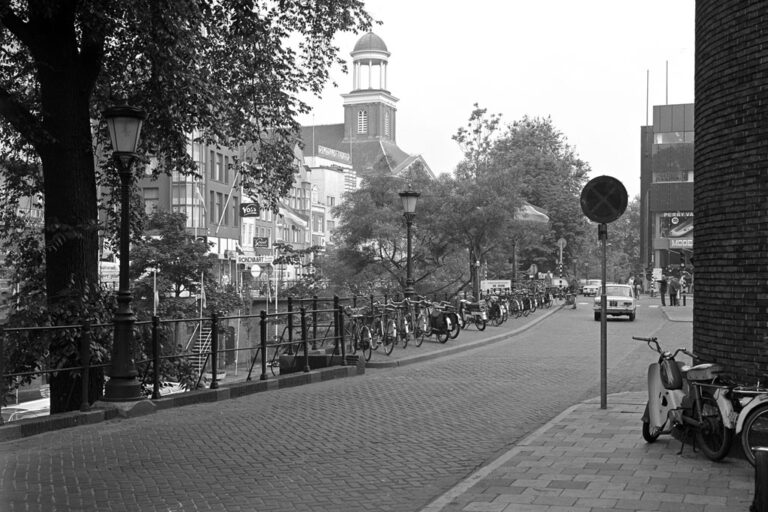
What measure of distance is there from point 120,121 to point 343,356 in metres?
7.26

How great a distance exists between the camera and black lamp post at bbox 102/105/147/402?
11.8 m

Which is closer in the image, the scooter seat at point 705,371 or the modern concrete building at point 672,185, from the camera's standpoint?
the scooter seat at point 705,371

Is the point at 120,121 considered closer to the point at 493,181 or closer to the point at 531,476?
the point at 531,476

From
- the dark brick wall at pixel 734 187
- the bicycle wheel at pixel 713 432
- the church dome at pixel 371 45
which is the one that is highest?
the church dome at pixel 371 45

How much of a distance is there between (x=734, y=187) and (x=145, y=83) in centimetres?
942

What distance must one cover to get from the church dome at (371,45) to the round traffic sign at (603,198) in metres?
136

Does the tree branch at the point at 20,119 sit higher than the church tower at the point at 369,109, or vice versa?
the church tower at the point at 369,109

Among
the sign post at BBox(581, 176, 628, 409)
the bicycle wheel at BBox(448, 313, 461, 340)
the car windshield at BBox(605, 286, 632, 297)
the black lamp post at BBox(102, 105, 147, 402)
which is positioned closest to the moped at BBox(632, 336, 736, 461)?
the sign post at BBox(581, 176, 628, 409)

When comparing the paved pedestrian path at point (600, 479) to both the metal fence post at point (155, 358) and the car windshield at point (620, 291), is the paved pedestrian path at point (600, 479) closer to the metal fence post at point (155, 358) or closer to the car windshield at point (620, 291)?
the metal fence post at point (155, 358)

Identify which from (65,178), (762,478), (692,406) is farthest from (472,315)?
(762,478)

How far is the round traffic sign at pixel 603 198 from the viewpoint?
1189 centimetres

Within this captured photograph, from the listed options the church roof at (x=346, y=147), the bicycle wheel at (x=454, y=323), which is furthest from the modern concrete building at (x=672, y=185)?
the bicycle wheel at (x=454, y=323)

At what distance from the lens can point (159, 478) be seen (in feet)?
25.6

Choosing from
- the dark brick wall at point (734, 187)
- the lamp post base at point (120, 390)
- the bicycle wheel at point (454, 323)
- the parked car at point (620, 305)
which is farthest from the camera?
the parked car at point (620, 305)
